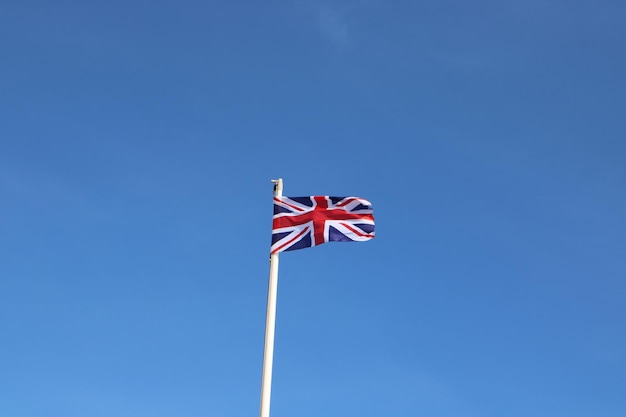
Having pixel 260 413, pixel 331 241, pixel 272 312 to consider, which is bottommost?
pixel 260 413

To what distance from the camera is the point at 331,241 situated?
32.9 meters

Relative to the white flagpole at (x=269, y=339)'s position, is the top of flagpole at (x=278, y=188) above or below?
above

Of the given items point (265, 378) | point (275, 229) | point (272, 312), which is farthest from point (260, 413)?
point (275, 229)

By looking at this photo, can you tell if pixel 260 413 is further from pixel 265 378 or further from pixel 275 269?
pixel 275 269

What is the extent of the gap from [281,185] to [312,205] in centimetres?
127

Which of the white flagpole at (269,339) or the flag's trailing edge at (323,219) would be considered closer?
the white flagpole at (269,339)

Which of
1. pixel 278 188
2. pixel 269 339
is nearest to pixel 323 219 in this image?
pixel 278 188

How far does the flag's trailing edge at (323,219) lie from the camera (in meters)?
32.7

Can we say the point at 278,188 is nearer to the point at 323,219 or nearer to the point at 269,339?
the point at 323,219

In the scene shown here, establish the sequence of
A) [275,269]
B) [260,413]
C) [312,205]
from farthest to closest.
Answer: [312,205]
[275,269]
[260,413]

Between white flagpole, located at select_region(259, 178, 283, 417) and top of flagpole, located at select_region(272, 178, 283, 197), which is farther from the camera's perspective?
top of flagpole, located at select_region(272, 178, 283, 197)

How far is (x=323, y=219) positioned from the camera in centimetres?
3309

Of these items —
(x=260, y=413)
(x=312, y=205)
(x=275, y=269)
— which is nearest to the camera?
(x=260, y=413)

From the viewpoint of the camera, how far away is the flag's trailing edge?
107ft
